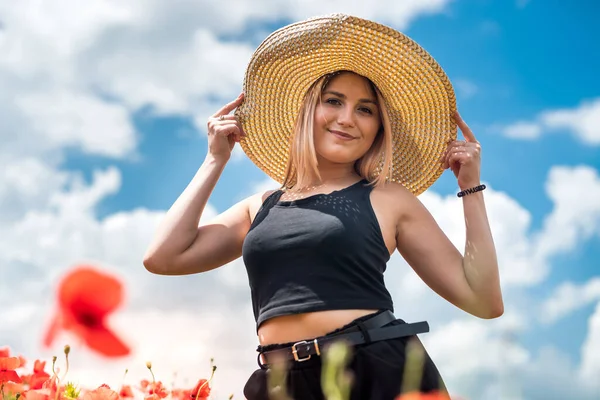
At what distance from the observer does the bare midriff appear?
79.0 inches

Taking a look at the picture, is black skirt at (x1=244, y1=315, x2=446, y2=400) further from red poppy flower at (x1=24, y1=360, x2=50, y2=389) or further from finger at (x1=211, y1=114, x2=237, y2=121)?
finger at (x1=211, y1=114, x2=237, y2=121)

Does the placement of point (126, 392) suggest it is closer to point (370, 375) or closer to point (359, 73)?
point (370, 375)

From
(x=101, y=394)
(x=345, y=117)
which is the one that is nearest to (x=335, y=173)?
(x=345, y=117)

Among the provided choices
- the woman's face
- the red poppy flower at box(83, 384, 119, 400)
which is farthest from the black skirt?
the woman's face

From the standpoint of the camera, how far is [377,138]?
2.57m

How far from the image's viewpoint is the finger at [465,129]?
2.50m

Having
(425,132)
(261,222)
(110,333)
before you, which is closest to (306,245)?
(261,222)

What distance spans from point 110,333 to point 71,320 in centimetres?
3

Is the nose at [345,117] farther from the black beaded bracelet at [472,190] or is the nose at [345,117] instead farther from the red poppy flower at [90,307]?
the red poppy flower at [90,307]

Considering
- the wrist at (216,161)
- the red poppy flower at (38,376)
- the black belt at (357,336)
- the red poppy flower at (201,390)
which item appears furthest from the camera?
the wrist at (216,161)

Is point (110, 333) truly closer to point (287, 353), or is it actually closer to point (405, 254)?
point (287, 353)

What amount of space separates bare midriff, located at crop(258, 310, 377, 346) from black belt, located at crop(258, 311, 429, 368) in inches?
1.1

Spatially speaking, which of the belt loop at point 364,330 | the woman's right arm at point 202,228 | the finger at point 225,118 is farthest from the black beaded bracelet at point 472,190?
the finger at point 225,118

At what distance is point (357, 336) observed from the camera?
78.0 inches
